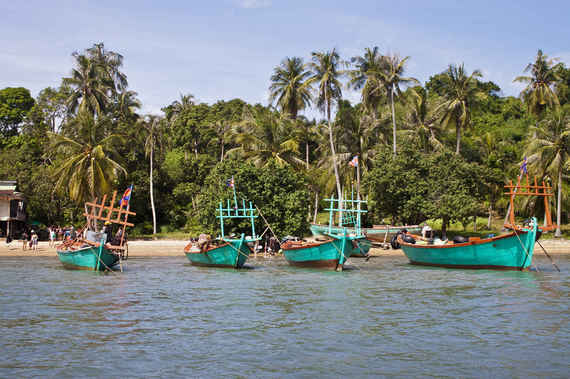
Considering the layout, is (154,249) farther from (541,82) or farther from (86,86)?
(541,82)

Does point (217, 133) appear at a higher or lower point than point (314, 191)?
higher

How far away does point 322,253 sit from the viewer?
28.8 metres

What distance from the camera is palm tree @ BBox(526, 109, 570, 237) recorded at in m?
44.1

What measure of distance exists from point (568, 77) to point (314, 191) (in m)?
38.4

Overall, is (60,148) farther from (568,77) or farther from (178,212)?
(568,77)

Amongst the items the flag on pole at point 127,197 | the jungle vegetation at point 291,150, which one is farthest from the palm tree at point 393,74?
the flag on pole at point 127,197

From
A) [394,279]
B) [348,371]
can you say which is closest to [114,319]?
[348,371]

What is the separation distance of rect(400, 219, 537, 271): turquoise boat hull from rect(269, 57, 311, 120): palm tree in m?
28.5

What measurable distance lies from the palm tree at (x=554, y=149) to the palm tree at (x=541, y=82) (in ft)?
42.4

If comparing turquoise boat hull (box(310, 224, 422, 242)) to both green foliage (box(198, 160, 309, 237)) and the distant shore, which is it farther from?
green foliage (box(198, 160, 309, 237))

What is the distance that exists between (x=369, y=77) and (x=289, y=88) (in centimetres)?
896

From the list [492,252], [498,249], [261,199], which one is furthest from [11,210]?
[498,249]

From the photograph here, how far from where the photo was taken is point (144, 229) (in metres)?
50.3

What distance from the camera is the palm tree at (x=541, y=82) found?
189 ft
